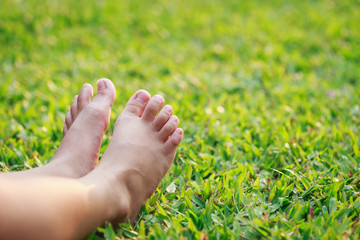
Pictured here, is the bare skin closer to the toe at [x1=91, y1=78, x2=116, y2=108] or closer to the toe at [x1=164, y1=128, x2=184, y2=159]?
the toe at [x1=164, y1=128, x2=184, y2=159]

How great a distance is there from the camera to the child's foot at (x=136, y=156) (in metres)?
1.29

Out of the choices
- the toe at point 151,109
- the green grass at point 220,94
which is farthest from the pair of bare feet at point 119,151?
the green grass at point 220,94

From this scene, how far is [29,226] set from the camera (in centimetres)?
101

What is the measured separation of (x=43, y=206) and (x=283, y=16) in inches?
156

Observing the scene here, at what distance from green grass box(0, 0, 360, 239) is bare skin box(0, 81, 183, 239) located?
105 millimetres

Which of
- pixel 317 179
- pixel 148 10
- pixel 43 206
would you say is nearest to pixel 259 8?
pixel 148 10

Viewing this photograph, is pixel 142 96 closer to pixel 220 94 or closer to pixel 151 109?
pixel 151 109

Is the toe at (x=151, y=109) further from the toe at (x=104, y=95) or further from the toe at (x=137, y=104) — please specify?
the toe at (x=104, y=95)

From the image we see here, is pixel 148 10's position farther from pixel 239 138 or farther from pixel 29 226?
pixel 29 226

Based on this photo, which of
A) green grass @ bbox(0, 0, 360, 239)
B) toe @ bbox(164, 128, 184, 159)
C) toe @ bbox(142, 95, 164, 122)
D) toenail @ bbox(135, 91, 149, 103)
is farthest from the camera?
toenail @ bbox(135, 91, 149, 103)

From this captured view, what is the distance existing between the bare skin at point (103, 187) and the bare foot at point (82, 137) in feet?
0.04

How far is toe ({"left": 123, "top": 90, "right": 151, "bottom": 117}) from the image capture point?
173 centimetres

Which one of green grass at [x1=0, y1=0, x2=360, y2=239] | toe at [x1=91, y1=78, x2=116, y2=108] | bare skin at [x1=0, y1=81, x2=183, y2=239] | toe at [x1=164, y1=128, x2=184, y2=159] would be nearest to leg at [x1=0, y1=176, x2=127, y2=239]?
bare skin at [x1=0, y1=81, x2=183, y2=239]

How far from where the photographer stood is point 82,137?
1.56 m
